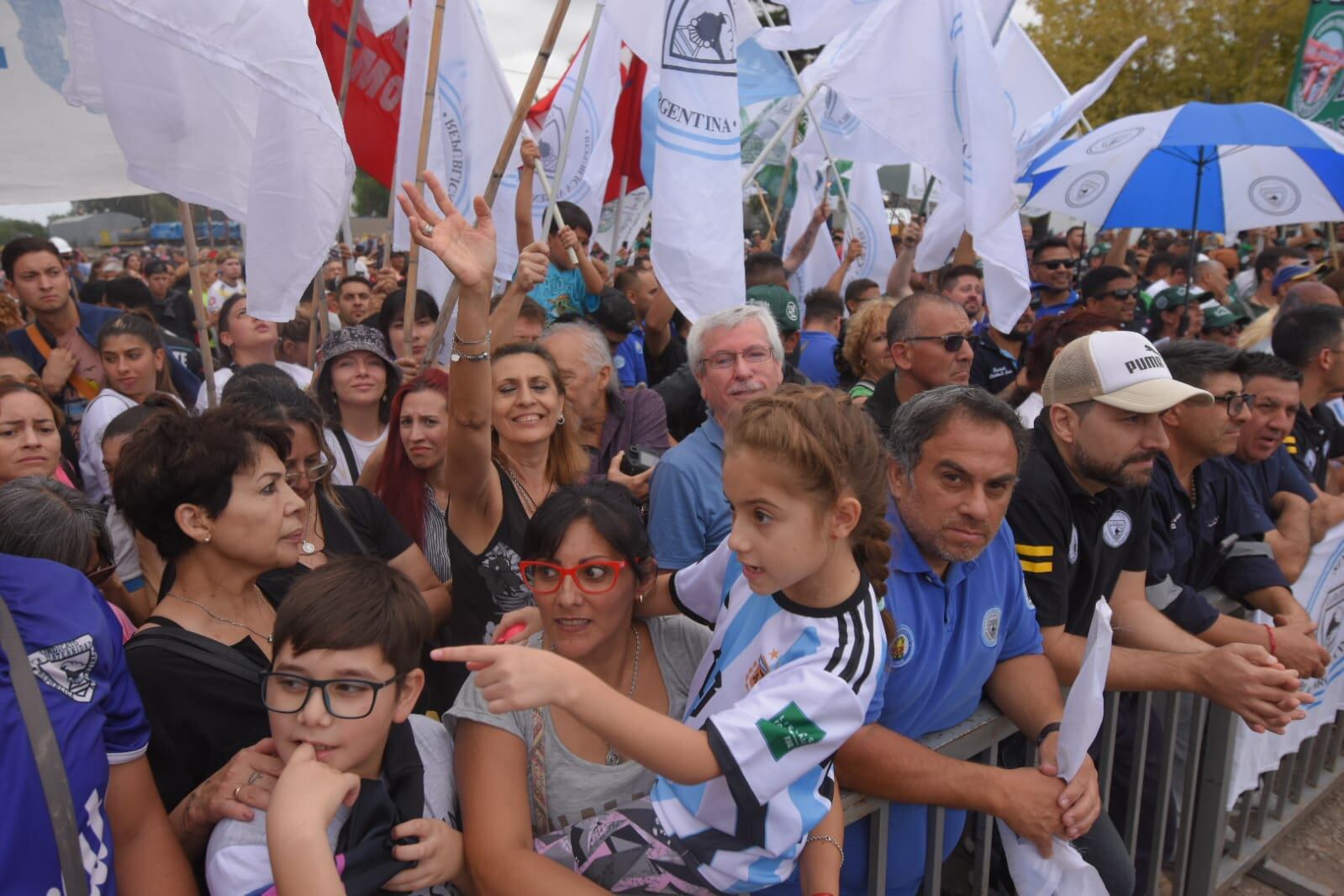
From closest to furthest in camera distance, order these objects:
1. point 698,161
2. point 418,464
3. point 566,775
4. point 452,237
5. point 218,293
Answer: point 566,775, point 452,237, point 418,464, point 698,161, point 218,293

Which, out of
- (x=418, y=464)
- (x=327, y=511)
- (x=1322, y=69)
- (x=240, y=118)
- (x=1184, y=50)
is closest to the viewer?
(x=327, y=511)

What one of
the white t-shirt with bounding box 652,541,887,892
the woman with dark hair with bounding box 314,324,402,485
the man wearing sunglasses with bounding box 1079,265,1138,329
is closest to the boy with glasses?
the white t-shirt with bounding box 652,541,887,892

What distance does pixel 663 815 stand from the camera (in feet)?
5.56

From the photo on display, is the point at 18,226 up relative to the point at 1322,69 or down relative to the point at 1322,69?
up

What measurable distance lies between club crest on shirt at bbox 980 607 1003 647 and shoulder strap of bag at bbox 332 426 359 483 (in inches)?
101

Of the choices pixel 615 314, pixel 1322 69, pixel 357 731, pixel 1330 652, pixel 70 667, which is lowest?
pixel 1330 652

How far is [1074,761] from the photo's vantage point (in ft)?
6.54

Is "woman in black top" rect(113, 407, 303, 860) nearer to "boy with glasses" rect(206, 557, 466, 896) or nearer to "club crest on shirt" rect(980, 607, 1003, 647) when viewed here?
"boy with glasses" rect(206, 557, 466, 896)

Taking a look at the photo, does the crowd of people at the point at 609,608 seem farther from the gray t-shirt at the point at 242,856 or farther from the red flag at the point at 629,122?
the red flag at the point at 629,122

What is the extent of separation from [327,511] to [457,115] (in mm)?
2559

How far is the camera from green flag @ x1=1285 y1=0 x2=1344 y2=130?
28.6 feet

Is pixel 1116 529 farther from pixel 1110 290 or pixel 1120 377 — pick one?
pixel 1110 290

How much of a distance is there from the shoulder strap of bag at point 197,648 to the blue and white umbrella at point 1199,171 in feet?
20.1

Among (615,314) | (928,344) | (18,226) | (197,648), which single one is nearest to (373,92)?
(615,314)
